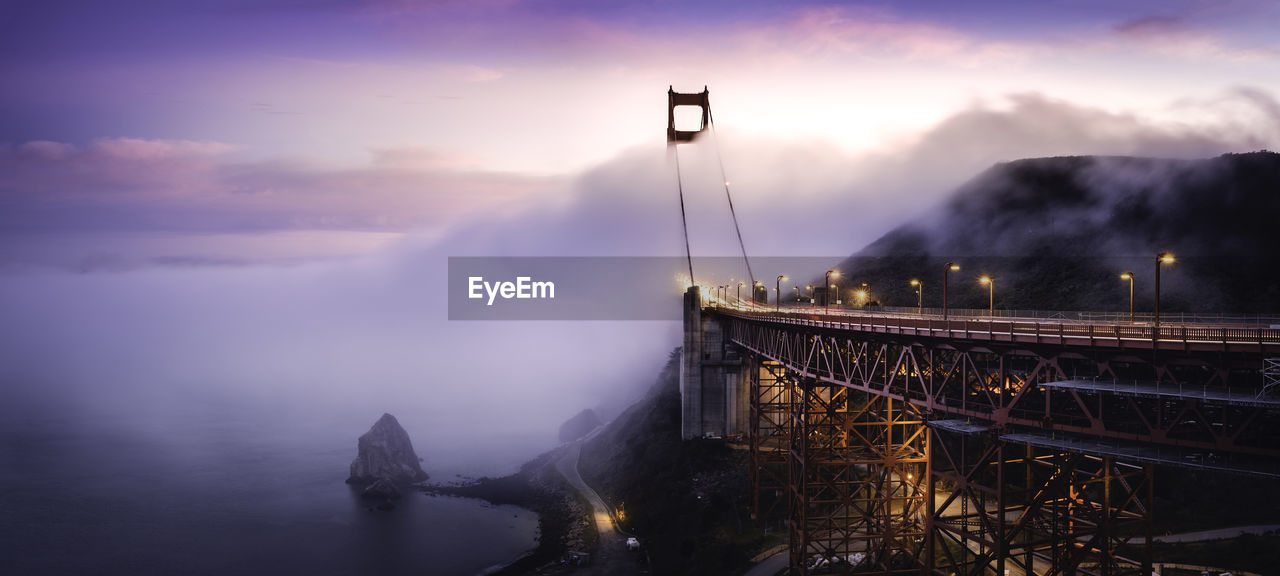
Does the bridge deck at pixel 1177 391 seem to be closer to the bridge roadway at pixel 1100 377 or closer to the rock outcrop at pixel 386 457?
the bridge roadway at pixel 1100 377

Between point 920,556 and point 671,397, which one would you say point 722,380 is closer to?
point 671,397

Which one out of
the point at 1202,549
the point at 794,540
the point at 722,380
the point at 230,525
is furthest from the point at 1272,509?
the point at 230,525

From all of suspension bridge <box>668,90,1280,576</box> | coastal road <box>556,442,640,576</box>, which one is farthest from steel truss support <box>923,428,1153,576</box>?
coastal road <box>556,442,640,576</box>

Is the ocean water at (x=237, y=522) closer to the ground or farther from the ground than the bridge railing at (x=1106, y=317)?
closer to the ground

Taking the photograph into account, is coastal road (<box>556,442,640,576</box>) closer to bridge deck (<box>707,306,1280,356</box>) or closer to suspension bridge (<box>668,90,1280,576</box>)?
suspension bridge (<box>668,90,1280,576</box>)

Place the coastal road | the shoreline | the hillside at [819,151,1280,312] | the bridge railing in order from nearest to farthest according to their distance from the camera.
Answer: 1. the bridge railing
2. the coastal road
3. the shoreline
4. the hillside at [819,151,1280,312]

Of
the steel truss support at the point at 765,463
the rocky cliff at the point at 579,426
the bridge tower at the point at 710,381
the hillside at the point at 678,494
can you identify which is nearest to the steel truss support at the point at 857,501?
the hillside at the point at 678,494
